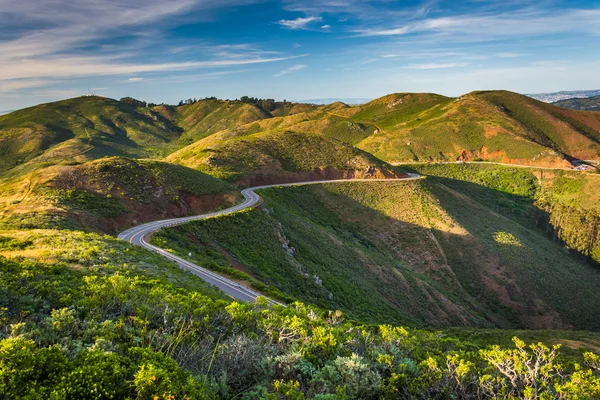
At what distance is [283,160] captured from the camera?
81312 mm

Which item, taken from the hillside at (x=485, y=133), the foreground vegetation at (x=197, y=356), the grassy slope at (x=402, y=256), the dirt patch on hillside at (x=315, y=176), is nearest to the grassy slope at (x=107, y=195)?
the grassy slope at (x=402, y=256)

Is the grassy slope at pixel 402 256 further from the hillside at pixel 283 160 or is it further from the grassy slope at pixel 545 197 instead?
the grassy slope at pixel 545 197

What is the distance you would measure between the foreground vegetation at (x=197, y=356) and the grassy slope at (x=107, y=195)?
1940cm

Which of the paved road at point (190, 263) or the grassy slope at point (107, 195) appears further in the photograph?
the grassy slope at point (107, 195)

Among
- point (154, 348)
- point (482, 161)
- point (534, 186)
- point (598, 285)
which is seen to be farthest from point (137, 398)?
point (482, 161)

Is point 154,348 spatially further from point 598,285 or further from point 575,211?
point 575,211

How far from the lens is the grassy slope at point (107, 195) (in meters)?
31.8

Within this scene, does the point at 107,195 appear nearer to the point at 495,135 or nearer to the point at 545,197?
the point at 545,197

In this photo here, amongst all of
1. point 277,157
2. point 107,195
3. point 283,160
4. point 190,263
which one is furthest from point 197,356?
point 277,157

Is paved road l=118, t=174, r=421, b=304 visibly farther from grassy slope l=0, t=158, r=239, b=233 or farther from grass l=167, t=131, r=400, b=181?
grass l=167, t=131, r=400, b=181

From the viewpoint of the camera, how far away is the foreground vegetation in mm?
7039

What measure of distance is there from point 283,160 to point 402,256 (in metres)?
35.9

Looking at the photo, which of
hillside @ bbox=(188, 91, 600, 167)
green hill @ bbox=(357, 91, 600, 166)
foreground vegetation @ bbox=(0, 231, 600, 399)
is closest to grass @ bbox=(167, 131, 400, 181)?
hillside @ bbox=(188, 91, 600, 167)

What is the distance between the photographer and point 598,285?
245 feet
